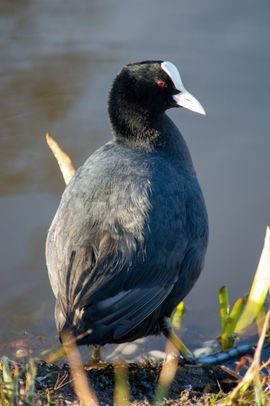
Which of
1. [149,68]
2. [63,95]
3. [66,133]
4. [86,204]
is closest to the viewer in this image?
[86,204]

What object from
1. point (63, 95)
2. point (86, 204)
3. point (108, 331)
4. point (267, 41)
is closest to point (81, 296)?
point (108, 331)

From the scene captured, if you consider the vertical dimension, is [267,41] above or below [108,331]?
above

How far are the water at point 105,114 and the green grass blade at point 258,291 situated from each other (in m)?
0.47

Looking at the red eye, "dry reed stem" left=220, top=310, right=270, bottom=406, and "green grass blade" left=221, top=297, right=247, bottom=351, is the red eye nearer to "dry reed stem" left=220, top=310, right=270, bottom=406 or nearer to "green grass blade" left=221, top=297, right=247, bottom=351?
"green grass blade" left=221, top=297, right=247, bottom=351

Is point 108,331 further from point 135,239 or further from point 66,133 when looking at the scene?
point 66,133

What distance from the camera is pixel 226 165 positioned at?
5.35 m

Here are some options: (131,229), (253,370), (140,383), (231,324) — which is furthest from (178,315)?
(253,370)

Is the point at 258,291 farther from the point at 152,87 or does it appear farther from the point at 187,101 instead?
the point at 152,87

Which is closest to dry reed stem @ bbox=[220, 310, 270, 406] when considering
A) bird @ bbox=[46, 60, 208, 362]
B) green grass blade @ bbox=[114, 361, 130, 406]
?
green grass blade @ bbox=[114, 361, 130, 406]

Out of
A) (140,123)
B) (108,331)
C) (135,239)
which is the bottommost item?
(108,331)

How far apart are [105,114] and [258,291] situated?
2346 mm

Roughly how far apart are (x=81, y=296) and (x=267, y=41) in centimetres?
365

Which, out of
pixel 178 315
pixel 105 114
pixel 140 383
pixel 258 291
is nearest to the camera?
pixel 140 383

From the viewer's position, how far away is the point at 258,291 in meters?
3.88
